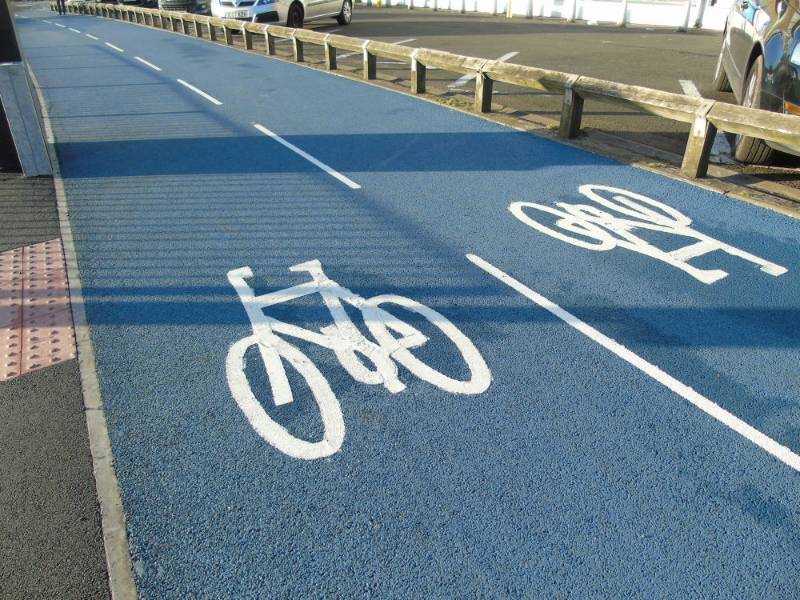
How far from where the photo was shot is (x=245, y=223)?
6246mm

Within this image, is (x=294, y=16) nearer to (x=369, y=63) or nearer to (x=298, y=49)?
(x=298, y=49)

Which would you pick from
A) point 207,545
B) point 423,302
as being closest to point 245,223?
point 423,302

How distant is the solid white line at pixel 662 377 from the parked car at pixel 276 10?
19366 millimetres

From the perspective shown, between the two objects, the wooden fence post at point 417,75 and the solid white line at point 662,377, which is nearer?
the solid white line at point 662,377

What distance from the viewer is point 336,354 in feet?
13.4

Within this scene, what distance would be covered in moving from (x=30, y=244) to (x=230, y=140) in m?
4.05

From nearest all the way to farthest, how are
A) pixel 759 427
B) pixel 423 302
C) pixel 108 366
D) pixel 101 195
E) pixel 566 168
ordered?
pixel 759 427 < pixel 108 366 < pixel 423 302 < pixel 101 195 < pixel 566 168

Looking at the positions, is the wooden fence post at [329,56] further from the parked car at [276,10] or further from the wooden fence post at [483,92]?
the parked car at [276,10]

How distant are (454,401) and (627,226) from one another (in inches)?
130

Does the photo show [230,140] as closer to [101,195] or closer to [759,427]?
[101,195]

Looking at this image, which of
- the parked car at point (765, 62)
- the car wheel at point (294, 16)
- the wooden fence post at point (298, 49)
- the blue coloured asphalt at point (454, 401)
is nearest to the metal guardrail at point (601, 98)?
the parked car at point (765, 62)

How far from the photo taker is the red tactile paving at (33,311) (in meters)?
4.19

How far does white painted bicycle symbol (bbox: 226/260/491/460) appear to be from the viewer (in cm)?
351

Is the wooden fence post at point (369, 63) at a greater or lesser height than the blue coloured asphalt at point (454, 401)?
greater
